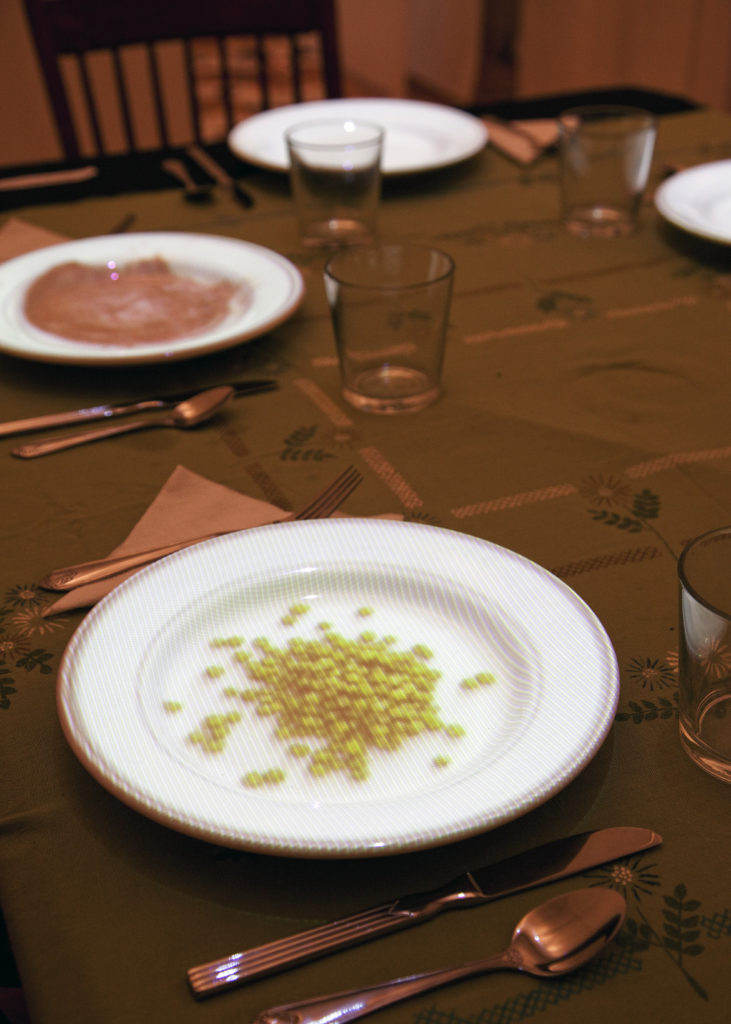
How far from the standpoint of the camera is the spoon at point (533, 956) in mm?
409

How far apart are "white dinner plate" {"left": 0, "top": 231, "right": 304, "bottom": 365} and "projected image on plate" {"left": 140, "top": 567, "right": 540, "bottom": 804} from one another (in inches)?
14.8

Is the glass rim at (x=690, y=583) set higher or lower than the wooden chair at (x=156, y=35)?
higher

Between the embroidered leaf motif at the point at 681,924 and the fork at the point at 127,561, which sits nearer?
the embroidered leaf motif at the point at 681,924

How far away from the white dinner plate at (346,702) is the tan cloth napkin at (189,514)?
0.07m

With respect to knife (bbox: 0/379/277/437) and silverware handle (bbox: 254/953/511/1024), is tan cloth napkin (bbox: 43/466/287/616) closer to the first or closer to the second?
knife (bbox: 0/379/277/437)

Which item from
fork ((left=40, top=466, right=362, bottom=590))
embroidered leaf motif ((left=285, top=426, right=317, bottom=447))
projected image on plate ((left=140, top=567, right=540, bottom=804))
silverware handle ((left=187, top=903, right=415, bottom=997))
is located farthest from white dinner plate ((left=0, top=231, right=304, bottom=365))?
silverware handle ((left=187, top=903, right=415, bottom=997))

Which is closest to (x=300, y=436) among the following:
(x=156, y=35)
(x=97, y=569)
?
(x=97, y=569)

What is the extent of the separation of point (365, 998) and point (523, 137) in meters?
1.32

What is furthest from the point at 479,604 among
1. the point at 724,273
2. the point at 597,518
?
the point at 724,273

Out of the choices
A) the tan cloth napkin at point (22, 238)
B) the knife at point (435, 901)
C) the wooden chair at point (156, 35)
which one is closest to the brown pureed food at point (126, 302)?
the tan cloth napkin at point (22, 238)

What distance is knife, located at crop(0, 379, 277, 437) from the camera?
2.82ft

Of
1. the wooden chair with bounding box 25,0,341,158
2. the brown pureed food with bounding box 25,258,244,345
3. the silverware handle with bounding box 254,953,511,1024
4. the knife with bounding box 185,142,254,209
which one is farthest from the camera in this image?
the wooden chair with bounding box 25,0,341,158

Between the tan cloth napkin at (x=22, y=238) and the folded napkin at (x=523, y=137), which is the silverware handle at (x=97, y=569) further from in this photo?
the folded napkin at (x=523, y=137)

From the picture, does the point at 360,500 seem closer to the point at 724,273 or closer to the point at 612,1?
the point at 724,273
